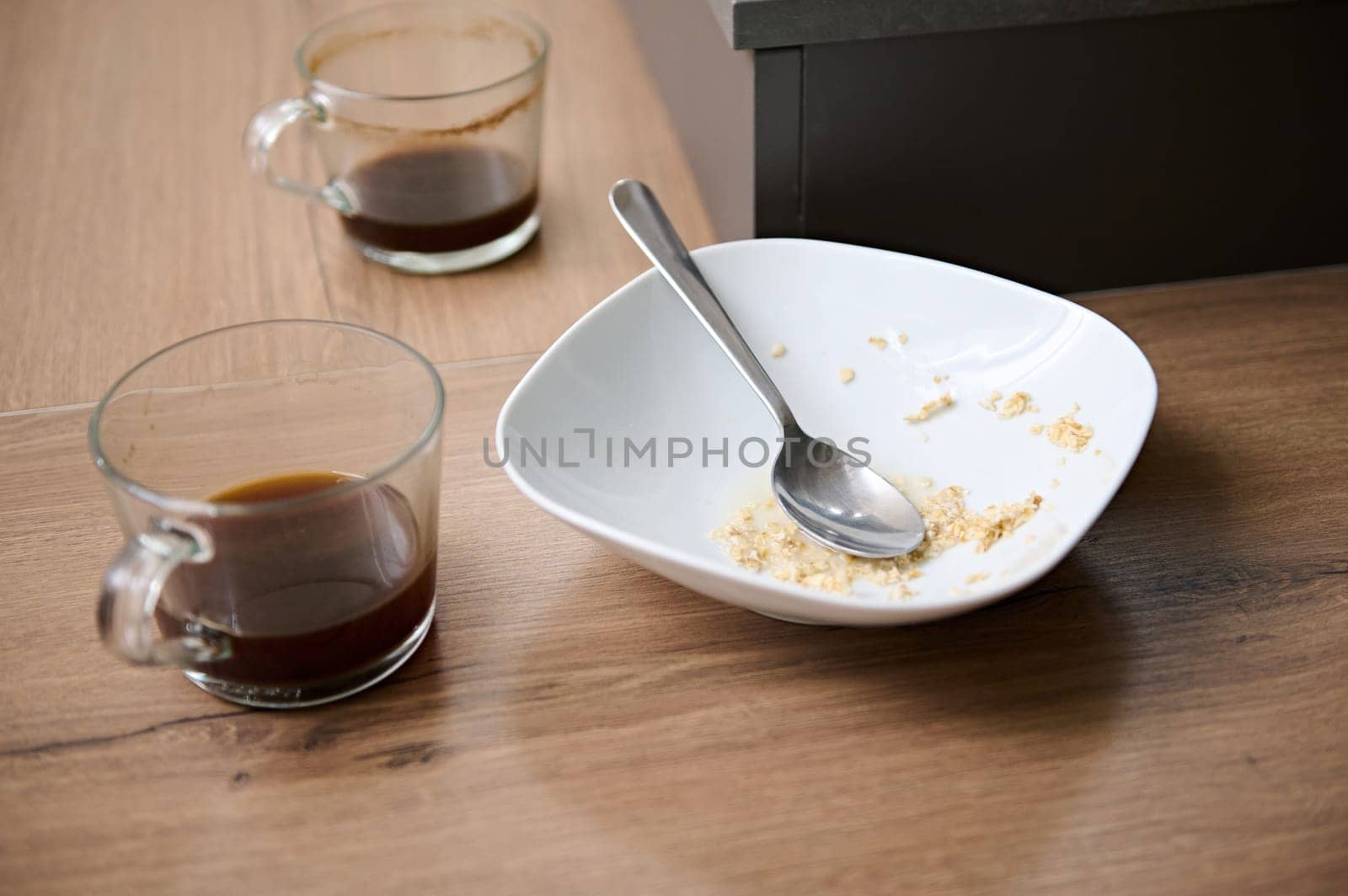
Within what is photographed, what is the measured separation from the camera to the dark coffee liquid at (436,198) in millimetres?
→ 829

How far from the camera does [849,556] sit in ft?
1.94

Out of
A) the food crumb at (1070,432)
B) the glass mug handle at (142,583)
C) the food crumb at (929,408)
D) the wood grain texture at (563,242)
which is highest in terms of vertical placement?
the glass mug handle at (142,583)

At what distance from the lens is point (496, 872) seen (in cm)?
48

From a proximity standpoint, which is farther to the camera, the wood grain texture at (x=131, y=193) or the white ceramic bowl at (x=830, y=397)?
the wood grain texture at (x=131, y=193)

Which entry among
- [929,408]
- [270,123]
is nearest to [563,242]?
[270,123]

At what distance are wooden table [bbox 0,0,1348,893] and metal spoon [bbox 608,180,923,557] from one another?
0.05 m

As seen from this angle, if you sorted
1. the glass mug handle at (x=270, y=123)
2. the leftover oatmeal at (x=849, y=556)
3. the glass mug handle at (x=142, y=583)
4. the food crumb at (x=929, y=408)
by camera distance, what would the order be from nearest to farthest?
the glass mug handle at (x=142, y=583) → the leftover oatmeal at (x=849, y=556) → the food crumb at (x=929, y=408) → the glass mug handle at (x=270, y=123)

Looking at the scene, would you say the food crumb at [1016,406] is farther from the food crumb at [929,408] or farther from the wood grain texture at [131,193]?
the wood grain texture at [131,193]

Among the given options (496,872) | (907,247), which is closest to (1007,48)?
(907,247)

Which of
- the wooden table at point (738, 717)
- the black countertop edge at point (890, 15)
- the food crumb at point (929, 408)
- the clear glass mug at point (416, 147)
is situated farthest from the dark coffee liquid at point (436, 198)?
the food crumb at point (929, 408)

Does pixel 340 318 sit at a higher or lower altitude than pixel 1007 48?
lower

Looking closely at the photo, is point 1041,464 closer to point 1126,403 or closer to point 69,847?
point 1126,403

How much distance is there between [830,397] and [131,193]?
0.58 m

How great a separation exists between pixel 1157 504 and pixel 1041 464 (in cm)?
7
